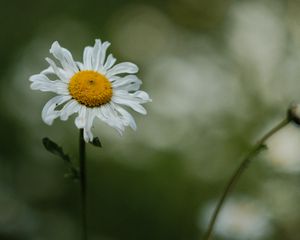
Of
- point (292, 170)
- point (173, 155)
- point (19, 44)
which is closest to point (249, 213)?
point (292, 170)

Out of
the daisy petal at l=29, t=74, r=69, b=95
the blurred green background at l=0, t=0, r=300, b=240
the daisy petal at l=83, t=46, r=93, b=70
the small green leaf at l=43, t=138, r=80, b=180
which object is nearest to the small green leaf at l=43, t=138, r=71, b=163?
the small green leaf at l=43, t=138, r=80, b=180

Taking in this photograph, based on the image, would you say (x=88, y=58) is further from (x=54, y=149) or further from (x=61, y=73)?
(x=54, y=149)

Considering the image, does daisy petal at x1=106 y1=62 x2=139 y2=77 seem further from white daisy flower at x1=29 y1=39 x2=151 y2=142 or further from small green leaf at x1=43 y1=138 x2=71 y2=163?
small green leaf at x1=43 y1=138 x2=71 y2=163

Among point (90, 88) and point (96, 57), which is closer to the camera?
point (90, 88)

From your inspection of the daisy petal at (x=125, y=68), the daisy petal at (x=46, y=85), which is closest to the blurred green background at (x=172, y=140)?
the daisy petal at (x=125, y=68)

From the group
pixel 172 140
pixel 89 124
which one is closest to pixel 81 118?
pixel 89 124

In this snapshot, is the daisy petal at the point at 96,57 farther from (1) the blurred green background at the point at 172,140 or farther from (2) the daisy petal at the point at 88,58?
(1) the blurred green background at the point at 172,140
